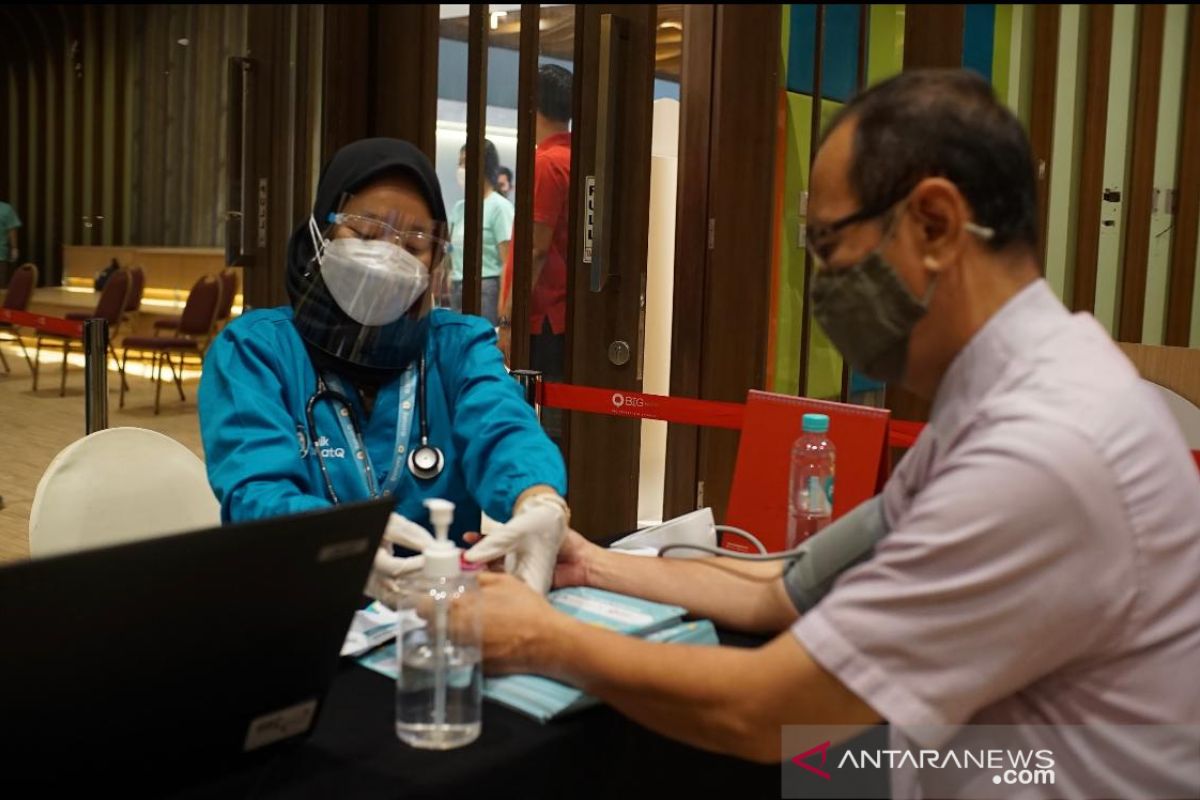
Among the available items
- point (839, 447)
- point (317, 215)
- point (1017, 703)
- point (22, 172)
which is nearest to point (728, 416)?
point (839, 447)

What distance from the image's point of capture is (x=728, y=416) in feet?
9.75

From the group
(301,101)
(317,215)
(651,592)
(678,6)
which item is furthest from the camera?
(301,101)

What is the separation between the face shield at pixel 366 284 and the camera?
1824 millimetres

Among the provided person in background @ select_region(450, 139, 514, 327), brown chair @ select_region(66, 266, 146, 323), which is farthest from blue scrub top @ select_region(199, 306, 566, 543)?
brown chair @ select_region(66, 266, 146, 323)

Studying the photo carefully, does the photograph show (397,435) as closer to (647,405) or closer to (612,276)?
(647,405)

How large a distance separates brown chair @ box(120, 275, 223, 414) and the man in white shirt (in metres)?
6.05

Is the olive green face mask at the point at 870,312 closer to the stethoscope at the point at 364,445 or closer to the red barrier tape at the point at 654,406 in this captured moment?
the stethoscope at the point at 364,445

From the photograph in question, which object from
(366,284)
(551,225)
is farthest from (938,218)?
(551,225)

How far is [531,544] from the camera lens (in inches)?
58.4

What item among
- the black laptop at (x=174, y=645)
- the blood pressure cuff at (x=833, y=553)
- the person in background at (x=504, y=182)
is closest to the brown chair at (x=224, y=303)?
the person in background at (x=504, y=182)

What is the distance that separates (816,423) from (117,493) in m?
1.18

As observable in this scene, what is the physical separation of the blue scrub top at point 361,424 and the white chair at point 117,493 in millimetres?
224

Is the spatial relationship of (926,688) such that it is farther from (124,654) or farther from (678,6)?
(678,6)

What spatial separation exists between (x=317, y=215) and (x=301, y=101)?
277 cm
